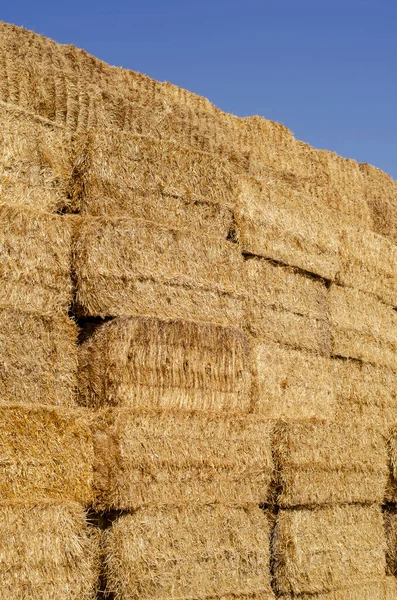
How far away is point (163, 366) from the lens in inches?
306

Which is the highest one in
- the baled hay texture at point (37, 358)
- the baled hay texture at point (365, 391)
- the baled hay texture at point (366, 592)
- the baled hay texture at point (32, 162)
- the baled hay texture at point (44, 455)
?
the baled hay texture at point (32, 162)

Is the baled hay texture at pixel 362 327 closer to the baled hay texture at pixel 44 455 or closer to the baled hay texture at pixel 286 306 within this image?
the baled hay texture at pixel 286 306

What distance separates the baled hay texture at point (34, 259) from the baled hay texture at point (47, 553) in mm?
1647

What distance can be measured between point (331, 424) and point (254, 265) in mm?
1657

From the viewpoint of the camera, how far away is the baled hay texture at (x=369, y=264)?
10812 mm

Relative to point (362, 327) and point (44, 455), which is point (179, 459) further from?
point (362, 327)

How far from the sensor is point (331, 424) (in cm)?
866

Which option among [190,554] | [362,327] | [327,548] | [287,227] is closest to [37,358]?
[190,554]

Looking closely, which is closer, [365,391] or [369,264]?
[365,391]

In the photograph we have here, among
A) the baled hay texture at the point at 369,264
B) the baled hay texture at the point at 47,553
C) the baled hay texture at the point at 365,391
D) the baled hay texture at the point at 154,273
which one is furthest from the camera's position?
the baled hay texture at the point at 369,264

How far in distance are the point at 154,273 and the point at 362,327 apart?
3658 mm

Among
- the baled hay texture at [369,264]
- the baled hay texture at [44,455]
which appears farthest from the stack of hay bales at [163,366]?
the baled hay texture at [369,264]

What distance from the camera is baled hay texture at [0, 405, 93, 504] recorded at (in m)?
6.36

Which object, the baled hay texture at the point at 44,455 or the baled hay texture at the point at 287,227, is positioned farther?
the baled hay texture at the point at 287,227
